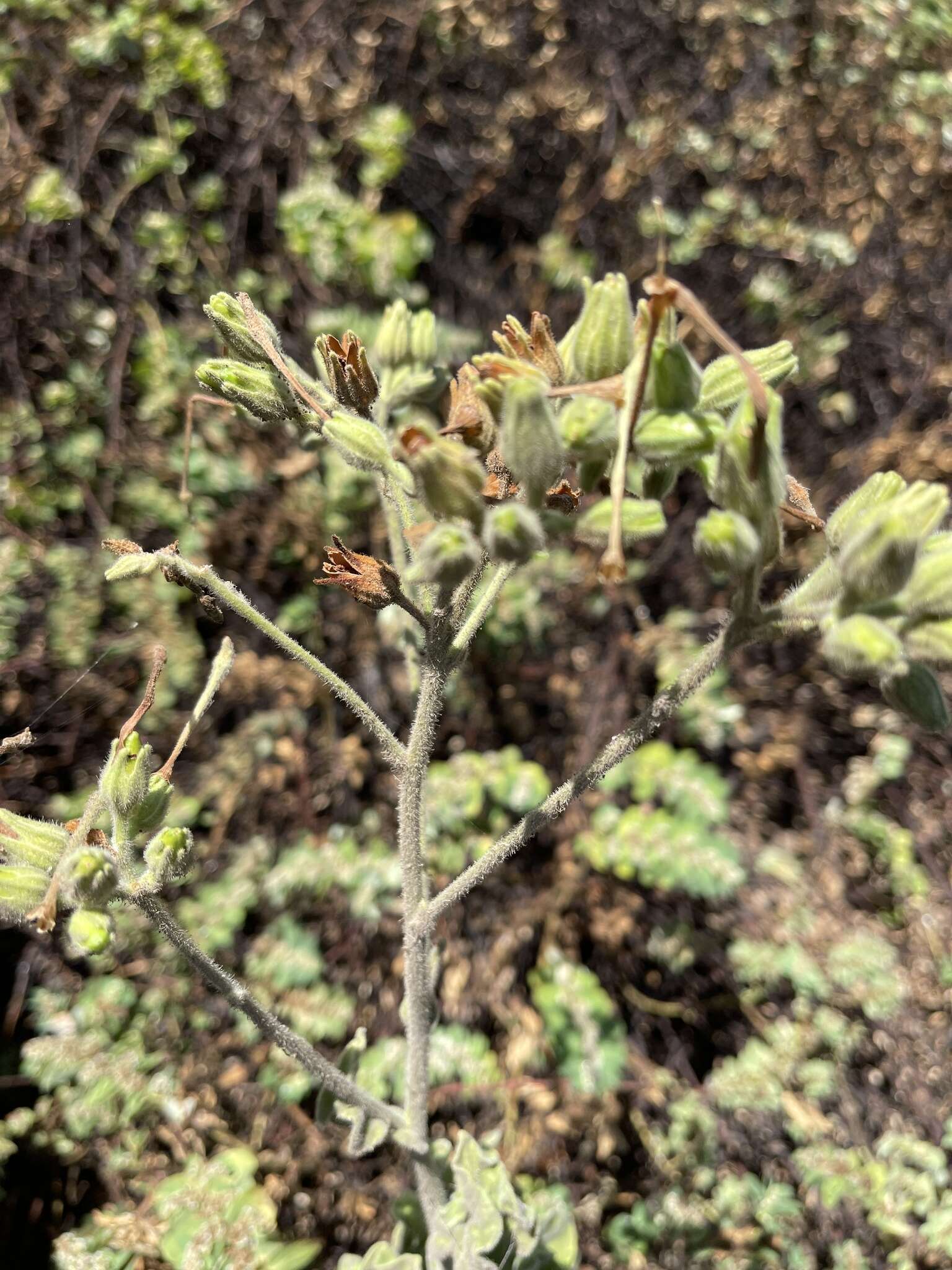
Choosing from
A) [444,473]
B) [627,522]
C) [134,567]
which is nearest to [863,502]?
[627,522]

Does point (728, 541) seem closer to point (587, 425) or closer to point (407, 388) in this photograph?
point (587, 425)

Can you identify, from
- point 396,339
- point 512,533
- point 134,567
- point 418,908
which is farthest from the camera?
point 396,339

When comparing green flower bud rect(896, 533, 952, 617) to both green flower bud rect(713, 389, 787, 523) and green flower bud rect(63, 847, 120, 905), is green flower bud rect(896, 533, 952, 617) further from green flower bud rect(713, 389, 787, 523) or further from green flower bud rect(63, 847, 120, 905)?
green flower bud rect(63, 847, 120, 905)

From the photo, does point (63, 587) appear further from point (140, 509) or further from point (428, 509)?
point (428, 509)

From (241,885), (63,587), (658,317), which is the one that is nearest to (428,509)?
(658,317)

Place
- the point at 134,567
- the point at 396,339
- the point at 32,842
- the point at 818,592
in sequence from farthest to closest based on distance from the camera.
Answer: the point at 396,339, the point at 134,567, the point at 32,842, the point at 818,592

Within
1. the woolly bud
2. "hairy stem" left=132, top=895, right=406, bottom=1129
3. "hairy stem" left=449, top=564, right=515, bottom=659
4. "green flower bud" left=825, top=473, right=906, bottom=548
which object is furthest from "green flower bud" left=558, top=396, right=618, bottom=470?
"hairy stem" left=132, top=895, right=406, bottom=1129
